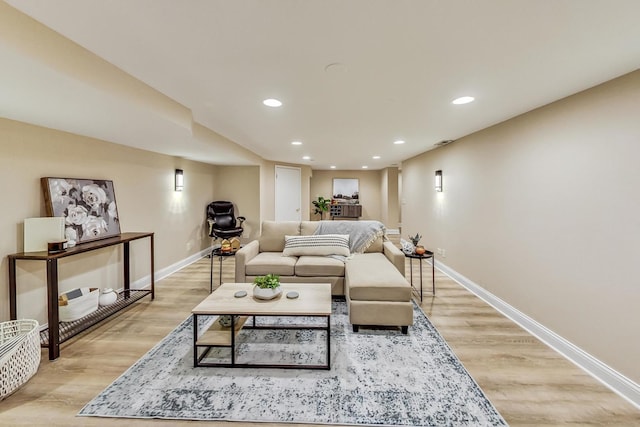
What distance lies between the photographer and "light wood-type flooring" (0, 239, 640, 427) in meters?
1.64

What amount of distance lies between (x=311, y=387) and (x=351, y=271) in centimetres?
135

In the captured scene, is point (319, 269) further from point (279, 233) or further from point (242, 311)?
point (242, 311)

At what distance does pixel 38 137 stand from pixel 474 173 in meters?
4.77

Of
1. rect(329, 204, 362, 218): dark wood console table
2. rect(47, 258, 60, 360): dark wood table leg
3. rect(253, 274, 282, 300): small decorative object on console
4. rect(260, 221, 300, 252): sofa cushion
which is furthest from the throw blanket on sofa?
rect(329, 204, 362, 218): dark wood console table

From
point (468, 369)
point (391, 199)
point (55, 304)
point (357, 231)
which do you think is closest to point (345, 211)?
point (391, 199)

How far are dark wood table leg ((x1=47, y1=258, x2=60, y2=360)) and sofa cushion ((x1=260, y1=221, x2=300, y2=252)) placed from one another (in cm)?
226

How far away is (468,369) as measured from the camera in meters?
2.06

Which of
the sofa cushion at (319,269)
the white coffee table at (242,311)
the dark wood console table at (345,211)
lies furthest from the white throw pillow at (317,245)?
the dark wood console table at (345,211)

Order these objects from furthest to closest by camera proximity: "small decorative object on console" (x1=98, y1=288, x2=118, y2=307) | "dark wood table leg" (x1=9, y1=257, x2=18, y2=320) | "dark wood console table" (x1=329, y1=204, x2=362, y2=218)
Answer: "dark wood console table" (x1=329, y1=204, x2=362, y2=218) → "small decorative object on console" (x1=98, y1=288, x2=118, y2=307) → "dark wood table leg" (x1=9, y1=257, x2=18, y2=320)

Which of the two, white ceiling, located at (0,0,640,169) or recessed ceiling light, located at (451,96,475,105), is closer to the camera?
white ceiling, located at (0,0,640,169)

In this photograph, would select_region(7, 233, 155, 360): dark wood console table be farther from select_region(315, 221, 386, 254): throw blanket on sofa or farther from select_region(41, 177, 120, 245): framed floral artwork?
select_region(315, 221, 386, 254): throw blanket on sofa

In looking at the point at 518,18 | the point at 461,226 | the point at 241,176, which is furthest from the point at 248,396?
the point at 241,176

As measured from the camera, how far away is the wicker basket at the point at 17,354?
5.65ft

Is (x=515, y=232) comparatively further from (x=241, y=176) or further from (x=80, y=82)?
(x=241, y=176)
